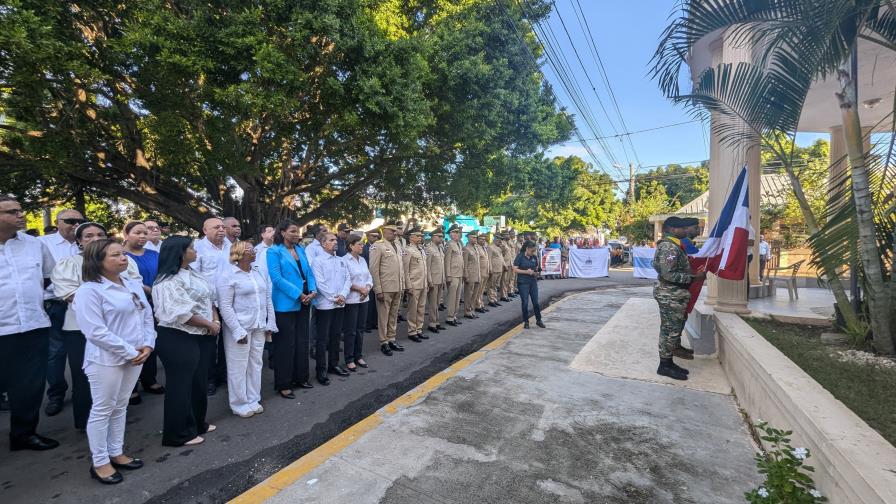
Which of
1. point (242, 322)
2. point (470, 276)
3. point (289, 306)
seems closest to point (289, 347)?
point (289, 306)

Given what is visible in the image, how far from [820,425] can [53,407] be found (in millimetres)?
5897

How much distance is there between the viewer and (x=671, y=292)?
16.2 feet

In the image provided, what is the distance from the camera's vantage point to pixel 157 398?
4410 millimetres

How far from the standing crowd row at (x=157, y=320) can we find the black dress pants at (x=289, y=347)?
11 mm

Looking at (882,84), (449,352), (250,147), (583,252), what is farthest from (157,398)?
(583,252)

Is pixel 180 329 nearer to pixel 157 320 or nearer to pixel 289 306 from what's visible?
pixel 157 320

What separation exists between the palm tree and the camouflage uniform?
3.85 feet

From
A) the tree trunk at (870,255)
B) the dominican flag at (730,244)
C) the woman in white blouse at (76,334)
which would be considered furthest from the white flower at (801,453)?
the woman in white blouse at (76,334)

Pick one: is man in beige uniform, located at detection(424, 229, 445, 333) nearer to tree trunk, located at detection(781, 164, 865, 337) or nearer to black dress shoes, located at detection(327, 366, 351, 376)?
black dress shoes, located at detection(327, 366, 351, 376)

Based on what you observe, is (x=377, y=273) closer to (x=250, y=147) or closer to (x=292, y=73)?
(x=292, y=73)

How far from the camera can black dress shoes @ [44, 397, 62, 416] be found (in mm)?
3993

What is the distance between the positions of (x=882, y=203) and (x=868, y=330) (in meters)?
1.28

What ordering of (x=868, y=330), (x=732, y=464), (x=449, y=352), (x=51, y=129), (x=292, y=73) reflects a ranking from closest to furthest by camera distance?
1. (x=732, y=464)
2. (x=868, y=330)
3. (x=449, y=352)
4. (x=292, y=73)
5. (x=51, y=129)

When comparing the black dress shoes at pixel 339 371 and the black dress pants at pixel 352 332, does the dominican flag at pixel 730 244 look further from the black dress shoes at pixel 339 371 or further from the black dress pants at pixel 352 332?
the black dress shoes at pixel 339 371
